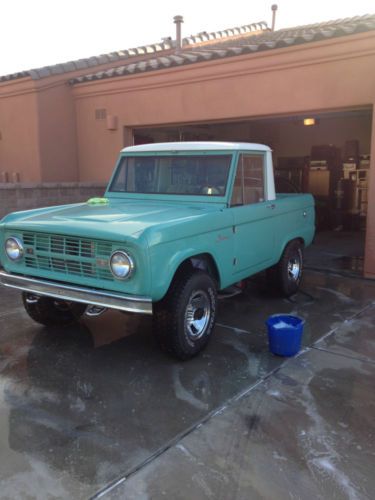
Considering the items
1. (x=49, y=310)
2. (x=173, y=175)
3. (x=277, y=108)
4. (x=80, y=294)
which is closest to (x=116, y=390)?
(x=80, y=294)

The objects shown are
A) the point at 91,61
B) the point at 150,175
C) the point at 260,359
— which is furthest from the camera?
the point at 91,61

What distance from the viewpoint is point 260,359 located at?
13.3ft

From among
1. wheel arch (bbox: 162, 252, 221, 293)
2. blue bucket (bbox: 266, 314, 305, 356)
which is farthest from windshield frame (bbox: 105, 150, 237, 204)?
blue bucket (bbox: 266, 314, 305, 356)

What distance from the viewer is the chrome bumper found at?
3402mm

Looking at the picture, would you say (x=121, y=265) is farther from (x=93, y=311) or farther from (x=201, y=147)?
(x=201, y=147)

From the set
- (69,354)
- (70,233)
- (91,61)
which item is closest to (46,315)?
(69,354)

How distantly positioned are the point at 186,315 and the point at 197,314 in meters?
0.25

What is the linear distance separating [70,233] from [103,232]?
1.08 feet

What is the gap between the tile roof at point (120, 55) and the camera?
30.1 ft

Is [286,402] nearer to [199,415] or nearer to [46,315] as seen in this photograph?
[199,415]

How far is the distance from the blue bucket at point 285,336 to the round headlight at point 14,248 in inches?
90.4

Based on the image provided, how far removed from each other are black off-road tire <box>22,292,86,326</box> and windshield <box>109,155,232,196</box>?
144 centimetres

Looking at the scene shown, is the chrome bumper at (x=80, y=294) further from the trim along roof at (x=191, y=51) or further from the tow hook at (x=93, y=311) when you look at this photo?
the trim along roof at (x=191, y=51)

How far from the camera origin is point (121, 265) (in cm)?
348
